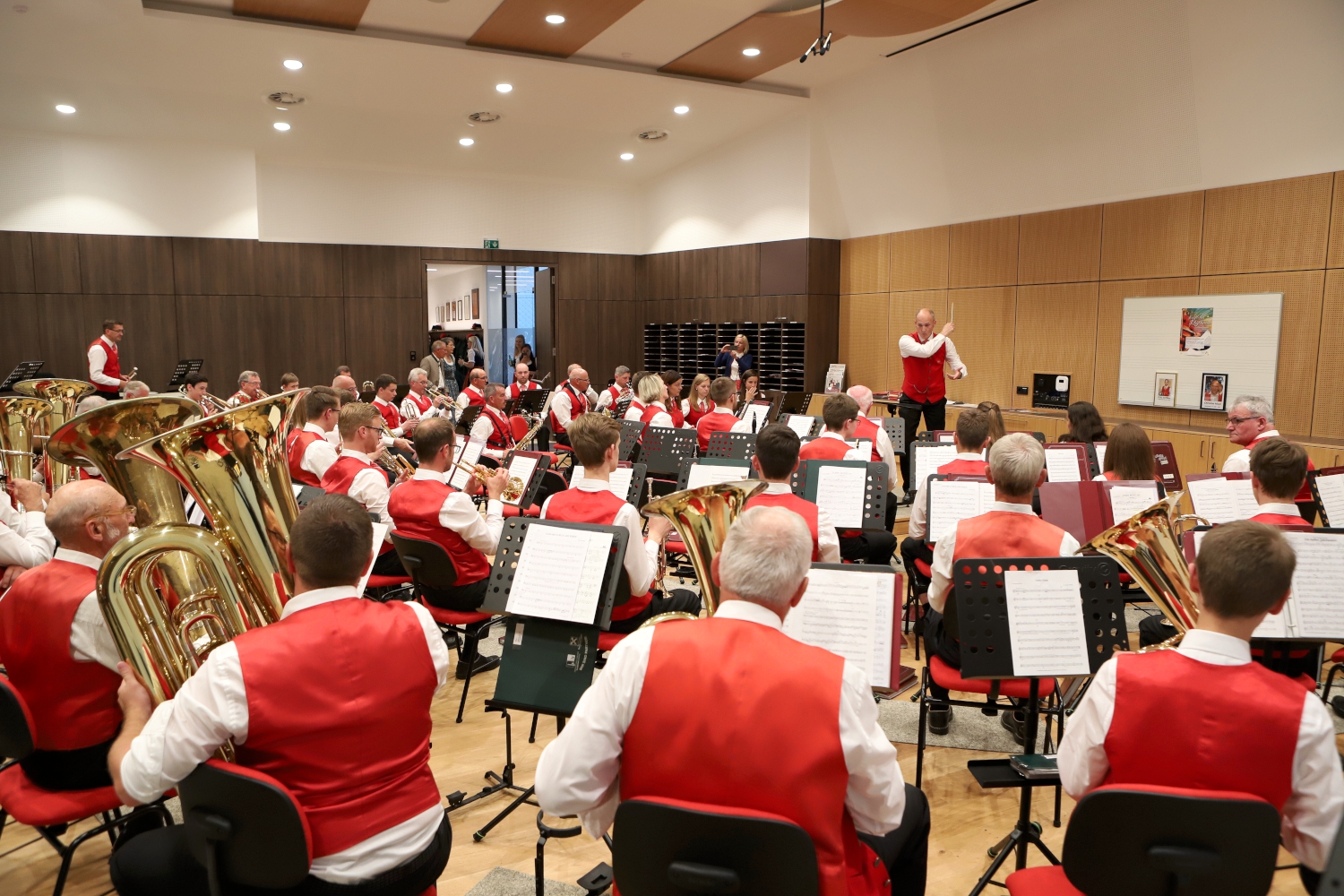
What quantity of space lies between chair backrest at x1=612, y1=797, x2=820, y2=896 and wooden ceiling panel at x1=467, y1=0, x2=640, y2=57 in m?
8.15

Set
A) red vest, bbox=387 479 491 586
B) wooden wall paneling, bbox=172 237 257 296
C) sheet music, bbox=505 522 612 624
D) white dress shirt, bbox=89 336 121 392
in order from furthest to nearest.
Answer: wooden wall paneling, bbox=172 237 257 296
white dress shirt, bbox=89 336 121 392
red vest, bbox=387 479 491 586
sheet music, bbox=505 522 612 624

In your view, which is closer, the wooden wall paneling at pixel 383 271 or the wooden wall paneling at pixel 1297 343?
the wooden wall paneling at pixel 1297 343

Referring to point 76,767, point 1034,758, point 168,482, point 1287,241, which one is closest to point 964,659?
point 1034,758

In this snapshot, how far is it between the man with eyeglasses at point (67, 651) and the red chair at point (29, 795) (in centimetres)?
3

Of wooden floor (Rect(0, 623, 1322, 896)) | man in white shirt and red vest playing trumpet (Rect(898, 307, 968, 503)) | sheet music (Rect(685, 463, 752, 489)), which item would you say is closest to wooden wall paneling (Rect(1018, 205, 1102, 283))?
man in white shirt and red vest playing trumpet (Rect(898, 307, 968, 503))

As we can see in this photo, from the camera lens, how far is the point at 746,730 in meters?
1.61

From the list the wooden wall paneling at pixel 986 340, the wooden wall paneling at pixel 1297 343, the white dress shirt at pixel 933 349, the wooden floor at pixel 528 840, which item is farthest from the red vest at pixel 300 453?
the wooden wall paneling at pixel 1297 343

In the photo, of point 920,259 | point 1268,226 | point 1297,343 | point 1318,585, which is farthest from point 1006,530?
point 920,259

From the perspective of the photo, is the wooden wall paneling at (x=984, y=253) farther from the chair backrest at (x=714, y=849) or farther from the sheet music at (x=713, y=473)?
the chair backrest at (x=714, y=849)

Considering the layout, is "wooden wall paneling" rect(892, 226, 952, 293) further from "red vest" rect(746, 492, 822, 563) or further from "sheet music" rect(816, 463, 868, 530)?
"red vest" rect(746, 492, 822, 563)

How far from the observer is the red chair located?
2273 millimetres

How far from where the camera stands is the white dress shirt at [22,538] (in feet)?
11.1

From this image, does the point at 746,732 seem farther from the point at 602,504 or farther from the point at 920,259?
the point at 920,259

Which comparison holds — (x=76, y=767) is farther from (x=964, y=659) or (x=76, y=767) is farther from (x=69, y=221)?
(x=69, y=221)
